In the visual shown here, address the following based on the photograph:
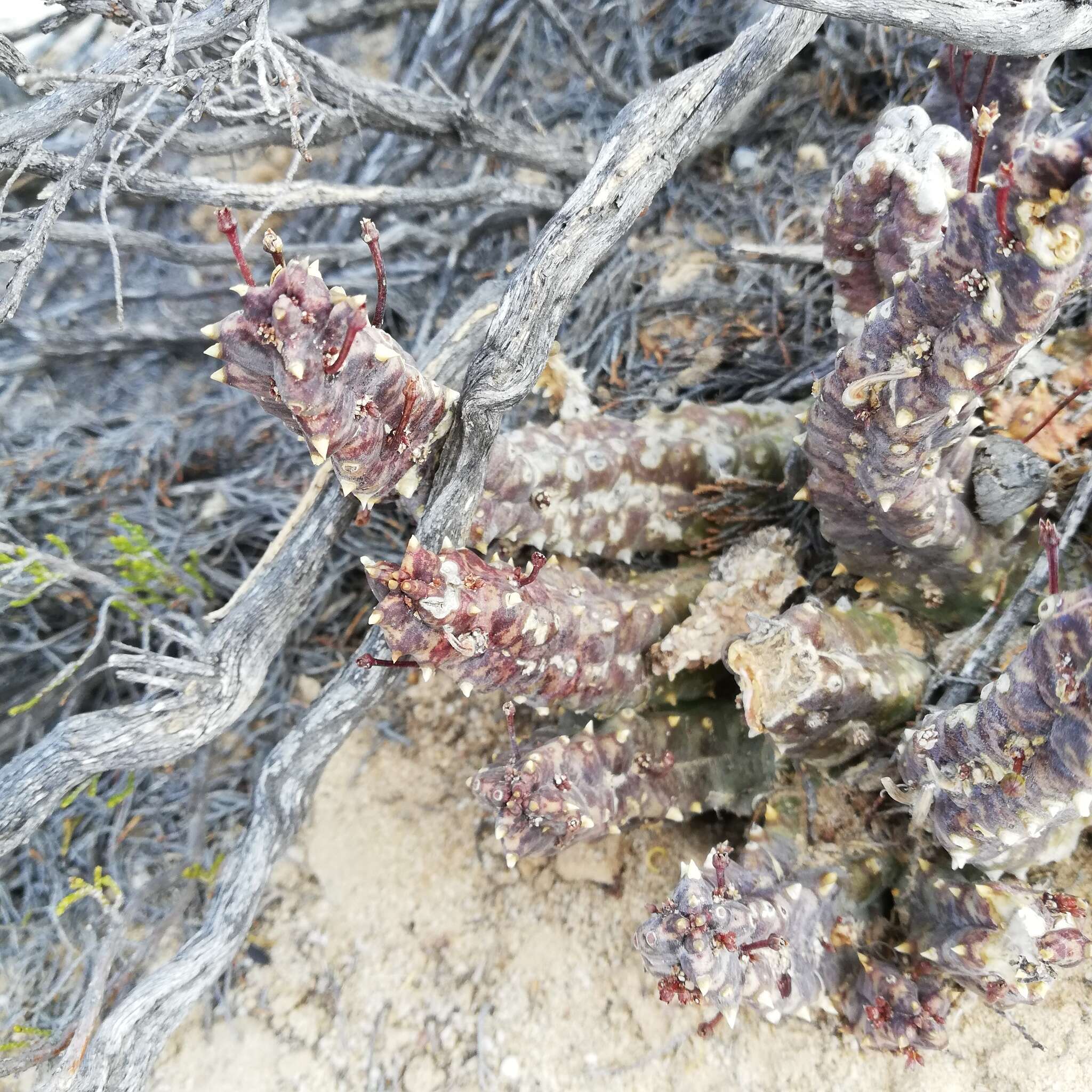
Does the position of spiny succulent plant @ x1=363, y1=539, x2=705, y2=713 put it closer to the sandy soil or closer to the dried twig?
the sandy soil

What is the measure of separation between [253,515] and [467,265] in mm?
1208

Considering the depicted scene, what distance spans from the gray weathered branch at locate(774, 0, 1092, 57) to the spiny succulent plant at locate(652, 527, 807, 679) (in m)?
1.16

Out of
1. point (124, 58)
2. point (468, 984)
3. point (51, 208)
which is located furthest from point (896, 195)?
point (468, 984)

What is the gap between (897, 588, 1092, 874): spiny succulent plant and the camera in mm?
1221

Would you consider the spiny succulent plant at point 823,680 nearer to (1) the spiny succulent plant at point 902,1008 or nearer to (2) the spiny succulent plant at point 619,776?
(2) the spiny succulent plant at point 619,776

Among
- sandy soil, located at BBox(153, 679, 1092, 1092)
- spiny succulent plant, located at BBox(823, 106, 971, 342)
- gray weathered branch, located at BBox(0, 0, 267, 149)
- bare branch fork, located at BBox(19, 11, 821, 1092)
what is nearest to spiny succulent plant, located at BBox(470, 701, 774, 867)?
sandy soil, located at BBox(153, 679, 1092, 1092)

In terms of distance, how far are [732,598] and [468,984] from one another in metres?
1.28

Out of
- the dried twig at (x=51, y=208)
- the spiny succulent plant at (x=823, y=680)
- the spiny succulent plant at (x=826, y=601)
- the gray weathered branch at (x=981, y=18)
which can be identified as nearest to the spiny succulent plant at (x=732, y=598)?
the spiny succulent plant at (x=826, y=601)

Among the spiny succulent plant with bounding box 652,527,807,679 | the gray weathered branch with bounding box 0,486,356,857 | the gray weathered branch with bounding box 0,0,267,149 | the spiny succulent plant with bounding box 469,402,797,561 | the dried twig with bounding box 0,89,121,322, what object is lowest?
the spiny succulent plant with bounding box 652,527,807,679

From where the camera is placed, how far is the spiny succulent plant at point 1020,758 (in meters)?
1.22

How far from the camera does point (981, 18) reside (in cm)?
153

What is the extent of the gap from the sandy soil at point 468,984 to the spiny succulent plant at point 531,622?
634 millimetres

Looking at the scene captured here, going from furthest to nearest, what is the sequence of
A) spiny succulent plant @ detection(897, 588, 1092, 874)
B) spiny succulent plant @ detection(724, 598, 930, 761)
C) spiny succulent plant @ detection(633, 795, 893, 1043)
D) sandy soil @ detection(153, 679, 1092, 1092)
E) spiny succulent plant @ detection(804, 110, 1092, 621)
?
sandy soil @ detection(153, 679, 1092, 1092) < spiny succulent plant @ detection(724, 598, 930, 761) < spiny succulent plant @ detection(633, 795, 893, 1043) < spiny succulent plant @ detection(897, 588, 1092, 874) < spiny succulent plant @ detection(804, 110, 1092, 621)

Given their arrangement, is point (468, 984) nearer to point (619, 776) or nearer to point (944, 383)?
point (619, 776)
